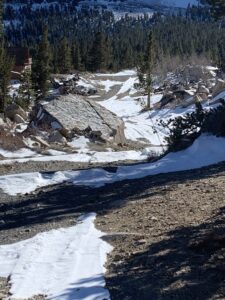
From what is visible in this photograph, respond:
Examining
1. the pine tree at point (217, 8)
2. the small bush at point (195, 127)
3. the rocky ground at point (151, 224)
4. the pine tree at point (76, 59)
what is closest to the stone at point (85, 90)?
the pine tree at point (76, 59)

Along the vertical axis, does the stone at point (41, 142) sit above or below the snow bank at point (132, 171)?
below

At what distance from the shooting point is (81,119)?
25.4 m

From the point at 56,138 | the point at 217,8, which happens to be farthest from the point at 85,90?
the point at 217,8

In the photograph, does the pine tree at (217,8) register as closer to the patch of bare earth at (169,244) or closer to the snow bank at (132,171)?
the snow bank at (132,171)

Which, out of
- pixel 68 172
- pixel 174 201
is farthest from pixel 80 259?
pixel 68 172

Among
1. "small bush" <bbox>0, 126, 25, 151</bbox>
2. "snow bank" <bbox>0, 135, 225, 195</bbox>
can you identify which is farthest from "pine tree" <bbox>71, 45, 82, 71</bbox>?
"snow bank" <bbox>0, 135, 225, 195</bbox>

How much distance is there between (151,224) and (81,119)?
17.0 metres

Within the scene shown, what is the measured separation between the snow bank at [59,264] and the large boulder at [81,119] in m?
15.1

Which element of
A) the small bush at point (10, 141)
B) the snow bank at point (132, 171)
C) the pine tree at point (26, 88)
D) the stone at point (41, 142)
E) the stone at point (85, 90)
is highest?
the snow bank at point (132, 171)

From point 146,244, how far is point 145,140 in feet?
70.5

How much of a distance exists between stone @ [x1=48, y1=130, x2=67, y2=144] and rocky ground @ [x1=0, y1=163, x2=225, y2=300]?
9014 mm

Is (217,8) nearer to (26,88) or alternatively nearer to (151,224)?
(151,224)

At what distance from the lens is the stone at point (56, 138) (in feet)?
74.6

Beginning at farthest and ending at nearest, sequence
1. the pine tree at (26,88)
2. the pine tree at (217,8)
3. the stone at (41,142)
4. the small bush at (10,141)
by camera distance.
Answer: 1. the pine tree at (26,88)
2. the stone at (41,142)
3. the small bush at (10,141)
4. the pine tree at (217,8)
